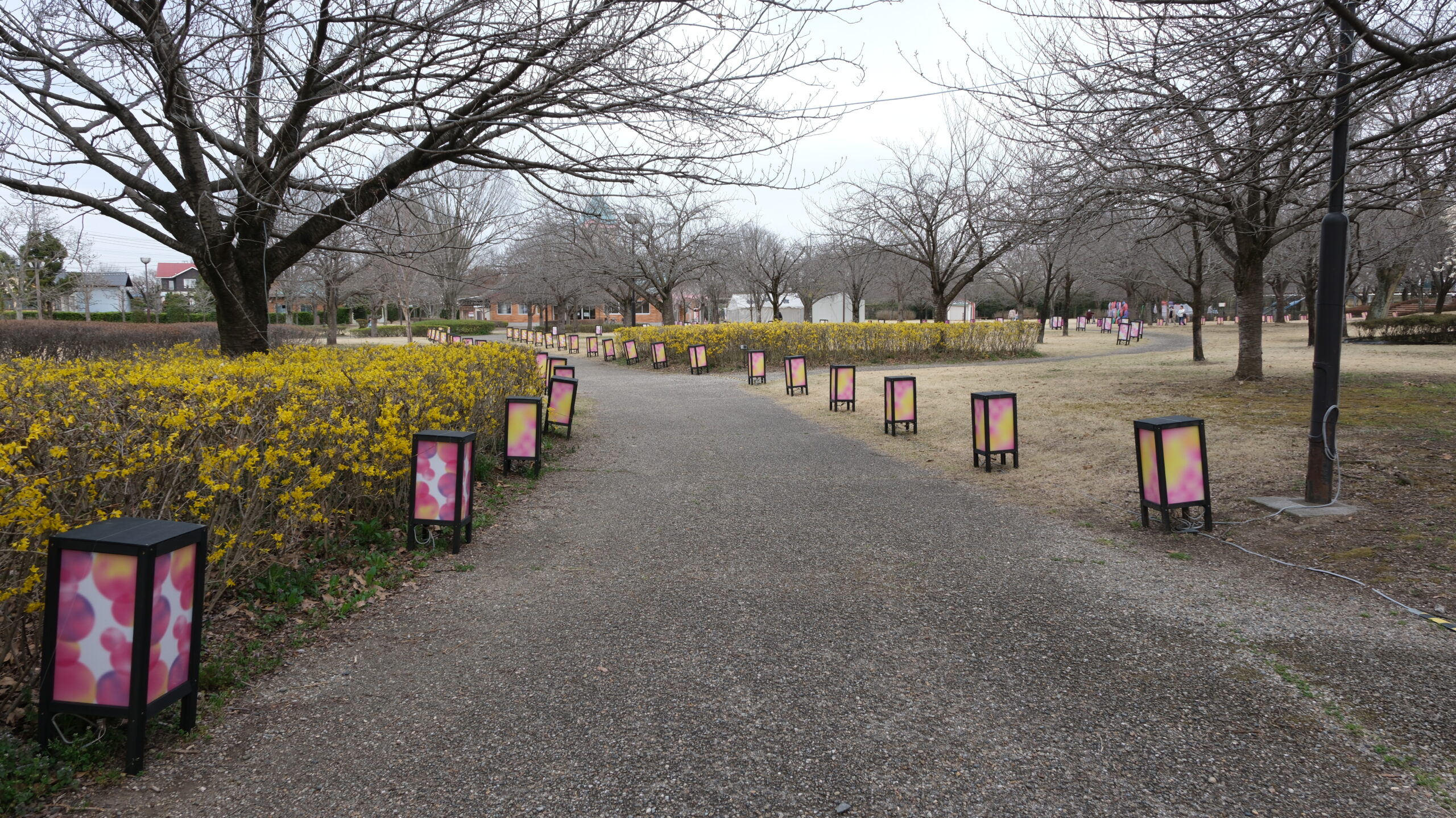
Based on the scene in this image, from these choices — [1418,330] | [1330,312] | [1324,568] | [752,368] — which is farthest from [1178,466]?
[1418,330]

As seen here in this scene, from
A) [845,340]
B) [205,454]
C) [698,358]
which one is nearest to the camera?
[205,454]

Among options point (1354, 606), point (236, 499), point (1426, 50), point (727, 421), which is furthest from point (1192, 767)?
point (727, 421)

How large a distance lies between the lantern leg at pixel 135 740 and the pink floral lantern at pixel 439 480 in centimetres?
245

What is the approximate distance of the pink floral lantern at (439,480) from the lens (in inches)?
193

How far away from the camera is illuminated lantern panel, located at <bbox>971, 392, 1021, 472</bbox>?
7.79m

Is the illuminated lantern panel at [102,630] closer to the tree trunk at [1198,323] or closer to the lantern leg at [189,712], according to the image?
the lantern leg at [189,712]

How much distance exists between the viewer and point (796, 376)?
50.7 ft

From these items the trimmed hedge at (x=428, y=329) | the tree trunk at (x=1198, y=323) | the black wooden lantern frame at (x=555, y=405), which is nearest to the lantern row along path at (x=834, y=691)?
the black wooden lantern frame at (x=555, y=405)

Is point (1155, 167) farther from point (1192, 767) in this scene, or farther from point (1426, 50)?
point (1192, 767)

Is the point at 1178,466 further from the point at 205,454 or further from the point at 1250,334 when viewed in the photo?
the point at 1250,334

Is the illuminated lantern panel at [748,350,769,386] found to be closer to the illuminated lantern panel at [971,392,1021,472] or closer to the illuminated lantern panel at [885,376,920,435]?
the illuminated lantern panel at [885,376,920,435]

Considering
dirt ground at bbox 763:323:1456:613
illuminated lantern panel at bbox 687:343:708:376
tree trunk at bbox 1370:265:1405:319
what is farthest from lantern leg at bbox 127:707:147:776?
tree trunk at bbox 1370:265:1405:319

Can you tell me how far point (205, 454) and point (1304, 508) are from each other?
6843 millimetres

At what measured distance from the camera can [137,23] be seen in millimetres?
5371
